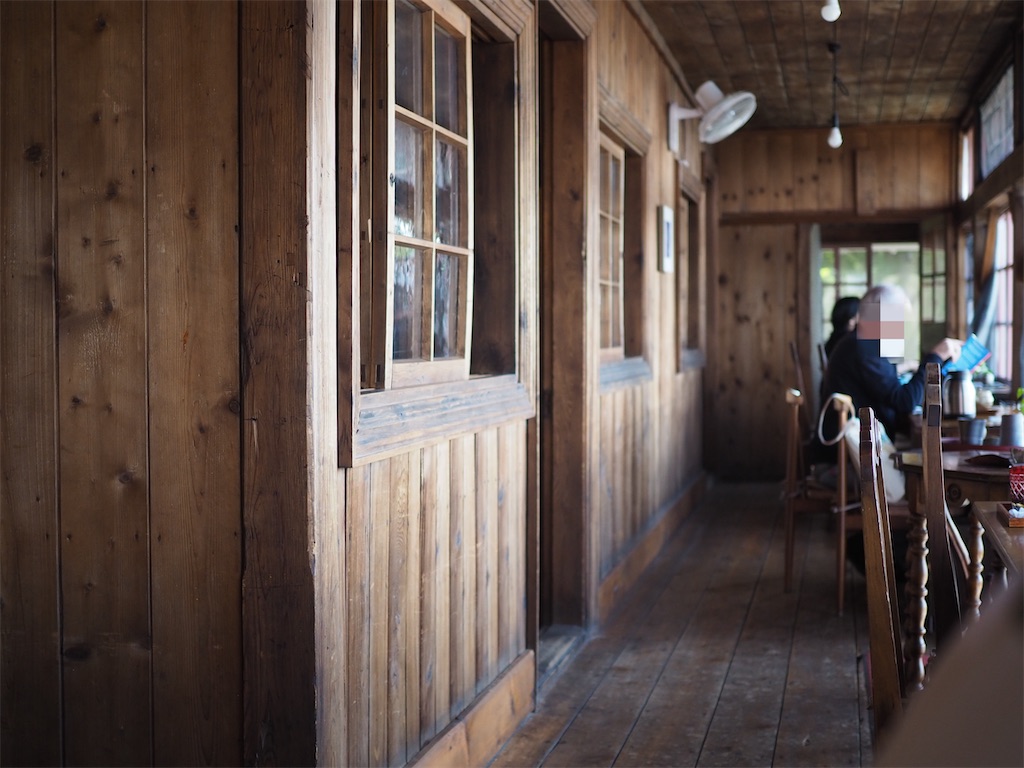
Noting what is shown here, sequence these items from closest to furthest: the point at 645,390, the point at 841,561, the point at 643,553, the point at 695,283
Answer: the point at 841,561, the point at 643,553, the point at 645,390, the point at 695,283

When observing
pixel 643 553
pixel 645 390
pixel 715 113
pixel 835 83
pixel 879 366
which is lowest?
pixel 643 553

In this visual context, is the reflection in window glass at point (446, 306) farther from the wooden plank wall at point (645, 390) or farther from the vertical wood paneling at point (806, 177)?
the vertical wood paneling at point (806, 177)

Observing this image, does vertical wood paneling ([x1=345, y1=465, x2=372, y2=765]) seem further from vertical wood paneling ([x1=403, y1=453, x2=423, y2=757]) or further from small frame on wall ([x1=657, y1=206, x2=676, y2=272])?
small frame on wall ([x1=657, y1=206, x2=676, y2=272])

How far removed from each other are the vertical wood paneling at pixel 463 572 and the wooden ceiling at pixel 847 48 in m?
3.26

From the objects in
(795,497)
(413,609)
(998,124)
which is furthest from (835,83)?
(413,609)

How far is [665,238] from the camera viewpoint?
5941 millimetres

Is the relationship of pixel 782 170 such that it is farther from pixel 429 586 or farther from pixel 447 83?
pixel 429 586

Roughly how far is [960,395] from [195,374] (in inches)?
137

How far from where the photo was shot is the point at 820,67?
652 centimetres

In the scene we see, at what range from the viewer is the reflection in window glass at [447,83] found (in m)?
2.82

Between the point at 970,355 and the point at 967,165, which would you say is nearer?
the point at 970,355

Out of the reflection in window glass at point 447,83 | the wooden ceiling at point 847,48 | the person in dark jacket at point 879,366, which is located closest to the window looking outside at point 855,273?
the wooden ceiling at point 847,48

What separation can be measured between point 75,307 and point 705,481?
256 inches

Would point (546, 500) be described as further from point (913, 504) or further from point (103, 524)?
point (103, 524)
